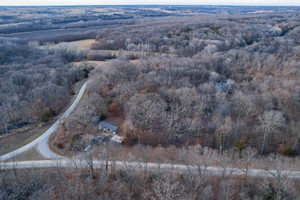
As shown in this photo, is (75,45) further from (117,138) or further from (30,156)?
(30,156)

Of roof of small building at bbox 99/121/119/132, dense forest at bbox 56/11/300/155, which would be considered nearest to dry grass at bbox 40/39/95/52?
dense forest at bbox 56/11/300/155

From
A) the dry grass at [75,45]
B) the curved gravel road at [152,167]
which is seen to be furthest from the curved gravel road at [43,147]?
the dry grass at [75,45]

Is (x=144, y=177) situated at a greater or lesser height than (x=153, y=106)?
lesser

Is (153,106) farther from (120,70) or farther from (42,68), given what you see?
(42,68)

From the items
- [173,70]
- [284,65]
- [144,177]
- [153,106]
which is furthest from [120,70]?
[284,65]

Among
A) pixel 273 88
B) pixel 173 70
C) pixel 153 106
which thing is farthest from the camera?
pixel 173 70

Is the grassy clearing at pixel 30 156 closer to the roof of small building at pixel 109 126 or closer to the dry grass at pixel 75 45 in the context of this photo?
the roof of small building at pixel 109 126

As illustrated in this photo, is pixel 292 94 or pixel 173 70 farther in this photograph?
pixel 173 70

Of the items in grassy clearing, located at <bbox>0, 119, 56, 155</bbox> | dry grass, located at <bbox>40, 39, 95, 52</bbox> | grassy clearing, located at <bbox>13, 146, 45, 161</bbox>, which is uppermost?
dry grass, located at <bbox>40, 39, 95, 52</bbox>

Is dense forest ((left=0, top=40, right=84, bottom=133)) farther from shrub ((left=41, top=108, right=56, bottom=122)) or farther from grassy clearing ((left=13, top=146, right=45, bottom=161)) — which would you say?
grassy clearing ((left=13, top=146, right=45, bottom=161))

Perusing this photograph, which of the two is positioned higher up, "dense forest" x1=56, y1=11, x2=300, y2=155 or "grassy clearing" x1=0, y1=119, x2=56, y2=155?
"dense forest" x1=56, y1=11, x2=300, y2=155

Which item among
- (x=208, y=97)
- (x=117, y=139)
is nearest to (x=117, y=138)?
(x=117, y=139)
